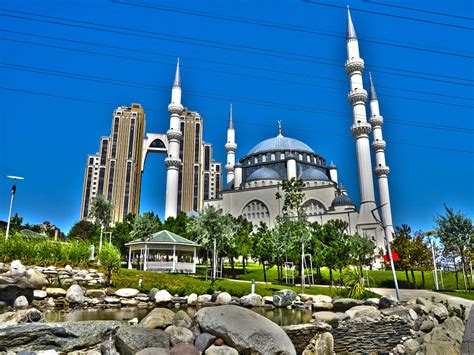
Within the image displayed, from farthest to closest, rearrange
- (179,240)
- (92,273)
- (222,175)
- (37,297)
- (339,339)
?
(222,175)
(179,240)
(92,273)
(37,297)
(339,339)

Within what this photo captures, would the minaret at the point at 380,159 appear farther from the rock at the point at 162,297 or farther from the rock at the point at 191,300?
the rock at the point at 162,297

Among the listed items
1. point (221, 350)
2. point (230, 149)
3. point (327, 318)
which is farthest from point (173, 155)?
point (221, 350)

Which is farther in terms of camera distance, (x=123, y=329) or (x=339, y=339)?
(x=339, y=339)

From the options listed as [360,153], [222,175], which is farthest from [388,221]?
[222,175]

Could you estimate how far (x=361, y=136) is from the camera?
188ft

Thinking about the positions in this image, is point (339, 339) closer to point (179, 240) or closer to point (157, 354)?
point (157, 354)

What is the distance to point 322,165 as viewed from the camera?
283ft

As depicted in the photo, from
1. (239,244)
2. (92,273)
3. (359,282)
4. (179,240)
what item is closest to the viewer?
(92,273)

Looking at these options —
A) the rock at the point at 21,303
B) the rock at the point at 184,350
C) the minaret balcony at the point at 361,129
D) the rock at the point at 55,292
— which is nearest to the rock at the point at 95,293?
the rock at the point at 55,292

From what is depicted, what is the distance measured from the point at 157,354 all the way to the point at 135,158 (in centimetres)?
11139

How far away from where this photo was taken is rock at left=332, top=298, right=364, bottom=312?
1711 centimetres

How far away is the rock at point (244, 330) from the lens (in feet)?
27.2

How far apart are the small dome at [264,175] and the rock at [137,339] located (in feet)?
221

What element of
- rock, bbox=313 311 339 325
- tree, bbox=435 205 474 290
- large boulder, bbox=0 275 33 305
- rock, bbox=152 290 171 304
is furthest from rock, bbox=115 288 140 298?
tree, bbox=435 205 474 290
